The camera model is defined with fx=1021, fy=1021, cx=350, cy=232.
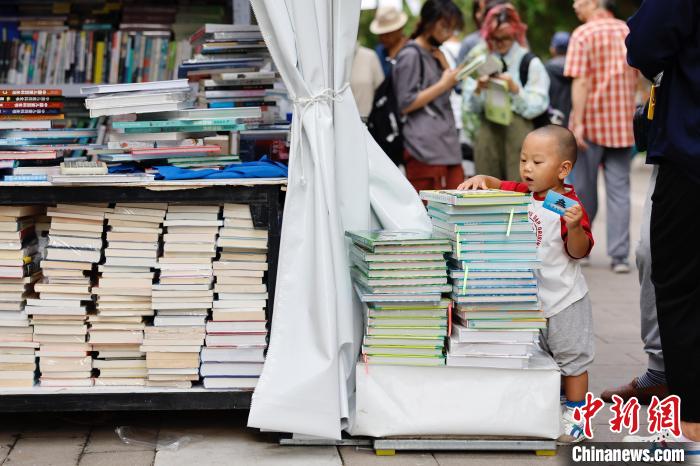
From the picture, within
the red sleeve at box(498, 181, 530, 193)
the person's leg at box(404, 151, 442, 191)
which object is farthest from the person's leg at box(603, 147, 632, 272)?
the red sleeve at box(498, 181, 530, 193)

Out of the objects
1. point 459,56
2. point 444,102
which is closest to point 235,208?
point 444,102

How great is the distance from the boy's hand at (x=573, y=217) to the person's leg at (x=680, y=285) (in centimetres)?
33

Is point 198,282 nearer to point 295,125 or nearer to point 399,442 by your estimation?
point 295,125

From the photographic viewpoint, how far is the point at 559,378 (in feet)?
12.5

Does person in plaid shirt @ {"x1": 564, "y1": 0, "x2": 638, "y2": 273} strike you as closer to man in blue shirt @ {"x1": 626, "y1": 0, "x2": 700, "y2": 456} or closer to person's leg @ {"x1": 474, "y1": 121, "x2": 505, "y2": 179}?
person's leg @ {"x1": 474, "y1": 121, "x2": 505, "y2": 179}

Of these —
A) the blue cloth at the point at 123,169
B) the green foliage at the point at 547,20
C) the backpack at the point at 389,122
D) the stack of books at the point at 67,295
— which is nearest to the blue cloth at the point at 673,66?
the blue cloth at the point at 123,169

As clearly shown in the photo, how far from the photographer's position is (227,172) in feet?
13.0

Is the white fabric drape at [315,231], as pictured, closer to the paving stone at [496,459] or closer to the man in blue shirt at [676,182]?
the paving stone at [496,459]

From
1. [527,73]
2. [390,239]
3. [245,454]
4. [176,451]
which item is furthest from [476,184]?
[527,73]

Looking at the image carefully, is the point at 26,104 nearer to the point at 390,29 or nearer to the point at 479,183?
the point at 479,183

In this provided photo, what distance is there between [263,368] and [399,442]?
1.92ft

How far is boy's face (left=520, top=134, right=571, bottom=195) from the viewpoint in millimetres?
4066

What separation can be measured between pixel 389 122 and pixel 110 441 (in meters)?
3.19

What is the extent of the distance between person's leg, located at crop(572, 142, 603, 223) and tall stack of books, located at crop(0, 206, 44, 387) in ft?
16.6
